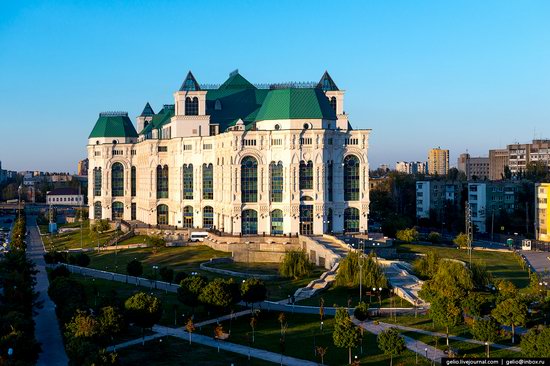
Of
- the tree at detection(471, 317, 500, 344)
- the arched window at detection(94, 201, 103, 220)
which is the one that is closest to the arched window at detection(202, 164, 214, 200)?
the arched window at detection(94, 201, 103, 220)

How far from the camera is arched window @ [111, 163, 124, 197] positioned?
139 meters

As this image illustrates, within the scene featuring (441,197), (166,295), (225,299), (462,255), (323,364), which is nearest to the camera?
(323,364)

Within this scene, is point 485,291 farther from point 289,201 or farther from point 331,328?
point 289,201

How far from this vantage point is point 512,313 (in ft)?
161

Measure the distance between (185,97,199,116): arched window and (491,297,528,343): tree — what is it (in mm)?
73326

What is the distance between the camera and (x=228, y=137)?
338 ft

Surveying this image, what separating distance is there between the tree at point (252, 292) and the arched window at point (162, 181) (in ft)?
224

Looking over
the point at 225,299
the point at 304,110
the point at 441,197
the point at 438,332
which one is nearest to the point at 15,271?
the point at 225,299

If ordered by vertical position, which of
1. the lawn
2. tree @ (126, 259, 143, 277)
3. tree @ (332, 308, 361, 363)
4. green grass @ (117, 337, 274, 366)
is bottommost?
green grass @ (117, 337, 274, 366)

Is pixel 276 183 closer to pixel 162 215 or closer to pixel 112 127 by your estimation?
pixel 162 215

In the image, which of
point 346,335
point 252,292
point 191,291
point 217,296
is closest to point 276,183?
point 252,292

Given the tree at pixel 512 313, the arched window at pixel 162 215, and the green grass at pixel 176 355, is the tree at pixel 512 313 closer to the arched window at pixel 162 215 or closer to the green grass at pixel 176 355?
the green grass at pixel 176 355

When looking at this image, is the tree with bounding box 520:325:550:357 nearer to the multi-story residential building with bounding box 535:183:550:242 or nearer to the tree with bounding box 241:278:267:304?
the tree with bounding box 241:278:267:304

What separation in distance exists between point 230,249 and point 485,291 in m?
37.6
